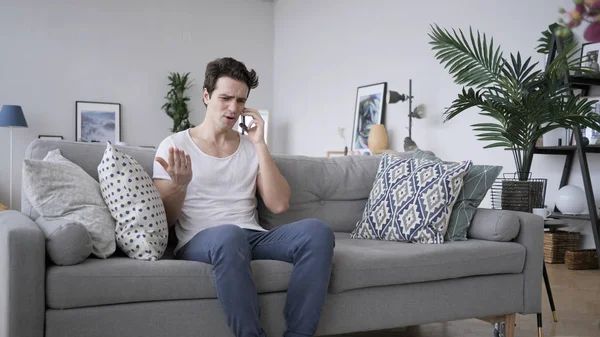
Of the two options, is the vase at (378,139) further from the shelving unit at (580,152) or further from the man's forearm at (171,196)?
the man's forearm at (171,196)

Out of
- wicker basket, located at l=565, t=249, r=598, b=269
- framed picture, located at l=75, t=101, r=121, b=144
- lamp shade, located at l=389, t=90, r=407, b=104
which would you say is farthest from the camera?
framed picture, located at l=75, t=101, r=121, b=144

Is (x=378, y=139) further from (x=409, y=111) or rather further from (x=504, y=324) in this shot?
(x=504, y=324)

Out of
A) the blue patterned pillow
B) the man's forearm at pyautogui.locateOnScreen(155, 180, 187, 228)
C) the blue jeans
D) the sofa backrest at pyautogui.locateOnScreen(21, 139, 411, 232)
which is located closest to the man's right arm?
the man's forearm at pyautogui.locateOnScreen(155, 180, 187, 228)

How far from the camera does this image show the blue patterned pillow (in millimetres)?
2480

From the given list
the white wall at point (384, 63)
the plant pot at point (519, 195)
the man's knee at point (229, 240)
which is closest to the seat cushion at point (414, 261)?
the man's knee at point (229, 240)

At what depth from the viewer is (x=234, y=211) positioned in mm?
2219

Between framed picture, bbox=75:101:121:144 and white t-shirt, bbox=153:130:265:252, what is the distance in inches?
214

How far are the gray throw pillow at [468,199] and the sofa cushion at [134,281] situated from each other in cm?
90

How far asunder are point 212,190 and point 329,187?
0.74 meters

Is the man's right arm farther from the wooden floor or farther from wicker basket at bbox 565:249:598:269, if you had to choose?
wicker basket at bbox 565:249:598:269

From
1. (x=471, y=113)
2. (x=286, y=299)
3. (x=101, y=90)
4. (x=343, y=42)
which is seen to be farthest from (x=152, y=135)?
(x=286, y=299)

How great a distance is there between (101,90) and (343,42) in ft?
10.5

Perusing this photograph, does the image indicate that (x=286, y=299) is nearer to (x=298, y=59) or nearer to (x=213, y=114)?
(x=213, y=114)

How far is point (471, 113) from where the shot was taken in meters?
4.94
